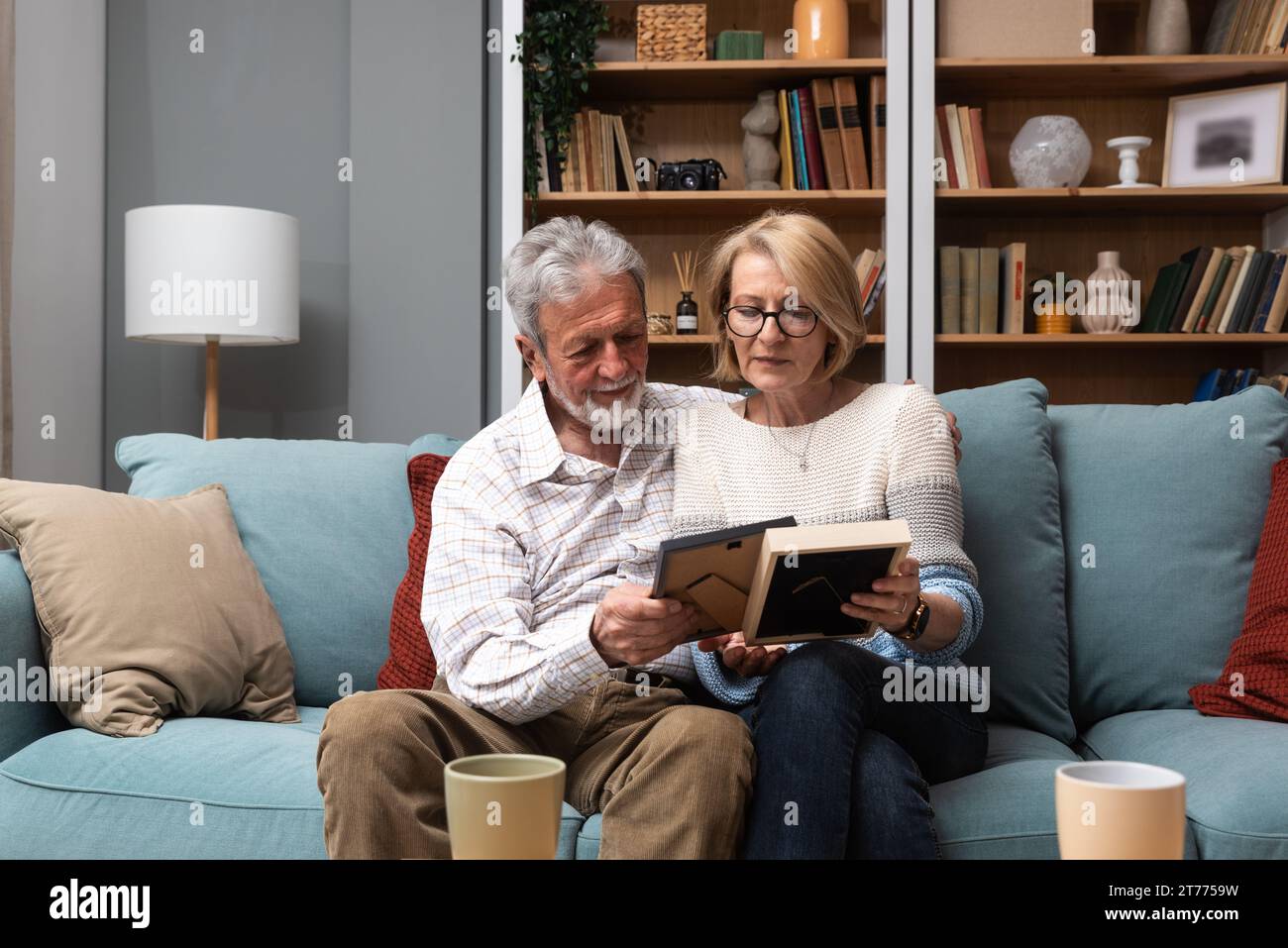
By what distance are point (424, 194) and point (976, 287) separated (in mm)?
1616

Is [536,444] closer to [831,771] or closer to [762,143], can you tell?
[831,771]

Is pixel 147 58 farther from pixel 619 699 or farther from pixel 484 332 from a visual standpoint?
pixel 619 699

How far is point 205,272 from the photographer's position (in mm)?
2924

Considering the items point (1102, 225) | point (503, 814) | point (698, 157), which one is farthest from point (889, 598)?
point (1102, 225)

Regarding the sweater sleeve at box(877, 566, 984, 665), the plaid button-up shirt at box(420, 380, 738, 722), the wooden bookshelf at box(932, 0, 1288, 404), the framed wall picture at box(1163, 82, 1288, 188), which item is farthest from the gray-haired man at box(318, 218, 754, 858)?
the framed wall picture at box(1163, 82, 1288, 188)

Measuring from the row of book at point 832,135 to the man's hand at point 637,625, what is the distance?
2.33m

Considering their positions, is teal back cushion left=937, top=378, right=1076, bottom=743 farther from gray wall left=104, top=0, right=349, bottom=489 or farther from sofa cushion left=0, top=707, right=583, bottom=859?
gray wall left=104, top=0, right=349, bottom=489

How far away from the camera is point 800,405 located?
1.66m

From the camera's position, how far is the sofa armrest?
161 cm

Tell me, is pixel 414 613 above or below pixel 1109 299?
below

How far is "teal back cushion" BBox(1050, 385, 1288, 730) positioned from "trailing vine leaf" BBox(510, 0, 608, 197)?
1.95 metres

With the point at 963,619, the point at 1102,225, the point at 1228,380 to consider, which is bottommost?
the point at 963,619

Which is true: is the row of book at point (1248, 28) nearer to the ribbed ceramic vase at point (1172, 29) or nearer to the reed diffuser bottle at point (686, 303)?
the ribbed ceramic vase at point (1172, 29)

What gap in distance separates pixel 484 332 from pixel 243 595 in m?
1.78
